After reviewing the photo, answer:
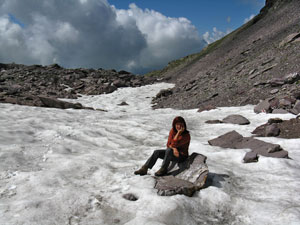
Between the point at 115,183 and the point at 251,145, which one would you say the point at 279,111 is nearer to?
the point at 251,145

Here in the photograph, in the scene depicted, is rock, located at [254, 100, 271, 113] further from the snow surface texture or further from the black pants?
the black pants

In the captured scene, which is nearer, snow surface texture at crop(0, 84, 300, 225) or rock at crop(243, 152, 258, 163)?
snow surface texture at crop(0, 84, 300, 225)

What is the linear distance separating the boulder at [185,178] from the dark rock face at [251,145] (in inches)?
80.8

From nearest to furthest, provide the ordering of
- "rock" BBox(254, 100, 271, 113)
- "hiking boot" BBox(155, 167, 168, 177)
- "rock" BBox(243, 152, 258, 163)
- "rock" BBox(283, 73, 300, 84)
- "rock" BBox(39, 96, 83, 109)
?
1. "hiking boot" BBox(155, 167, 168, 177)
2. "rock" BBox(243, 152, 258, 163)
3. "rock" BBox(254, 100, 271, 113)
4. "rock" BBox(283, 73, 300, 84)
5. "rock" BBox(39, 96, 83, 109)

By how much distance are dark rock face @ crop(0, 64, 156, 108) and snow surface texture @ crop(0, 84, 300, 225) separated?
15.9m

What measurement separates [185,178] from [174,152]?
27.1 inches

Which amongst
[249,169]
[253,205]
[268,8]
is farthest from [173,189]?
[268,8]

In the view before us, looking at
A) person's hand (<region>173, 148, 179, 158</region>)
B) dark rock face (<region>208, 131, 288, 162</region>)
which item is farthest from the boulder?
dark rock face (<region>208, 131, 288, 162</region>)

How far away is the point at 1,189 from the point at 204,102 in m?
14.8

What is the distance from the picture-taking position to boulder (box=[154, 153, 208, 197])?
4527mm

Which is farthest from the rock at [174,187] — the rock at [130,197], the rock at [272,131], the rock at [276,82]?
the rock at [276,82]

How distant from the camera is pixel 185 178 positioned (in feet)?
17.0

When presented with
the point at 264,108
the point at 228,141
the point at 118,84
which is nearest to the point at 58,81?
the point at 118,84

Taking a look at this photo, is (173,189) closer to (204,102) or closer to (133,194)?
(133,194)
